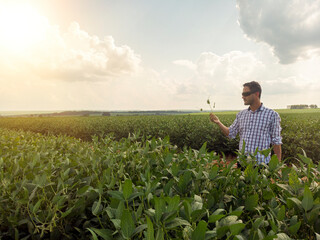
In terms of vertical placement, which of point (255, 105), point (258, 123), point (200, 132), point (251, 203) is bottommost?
point (200, 132)

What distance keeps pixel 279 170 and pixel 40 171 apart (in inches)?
86.7

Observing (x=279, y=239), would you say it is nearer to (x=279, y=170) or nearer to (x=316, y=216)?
(x=316, y=216)

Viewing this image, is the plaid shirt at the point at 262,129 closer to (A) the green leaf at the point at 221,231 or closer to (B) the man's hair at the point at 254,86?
(B) the man's hair at the point at 254,86

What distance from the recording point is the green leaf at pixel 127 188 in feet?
3.40

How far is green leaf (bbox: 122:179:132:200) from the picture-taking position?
1.04m

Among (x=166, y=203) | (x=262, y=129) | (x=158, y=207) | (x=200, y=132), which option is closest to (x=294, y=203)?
(x=166, y=203)

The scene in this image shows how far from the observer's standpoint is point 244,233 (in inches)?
42.8

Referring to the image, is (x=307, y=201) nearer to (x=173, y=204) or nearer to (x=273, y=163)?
(x=273, y=163)

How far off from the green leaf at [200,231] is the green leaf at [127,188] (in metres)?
0.37

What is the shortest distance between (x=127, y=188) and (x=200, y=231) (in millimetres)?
404

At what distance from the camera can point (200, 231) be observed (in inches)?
32.1

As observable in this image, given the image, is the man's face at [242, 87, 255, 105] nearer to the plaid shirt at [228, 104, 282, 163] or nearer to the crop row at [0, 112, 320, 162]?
the plaid shirt at [228, 104, 282, 163]

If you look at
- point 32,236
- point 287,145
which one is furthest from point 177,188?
point 287,145

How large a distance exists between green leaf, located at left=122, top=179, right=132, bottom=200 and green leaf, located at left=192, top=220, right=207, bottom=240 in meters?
0.37
